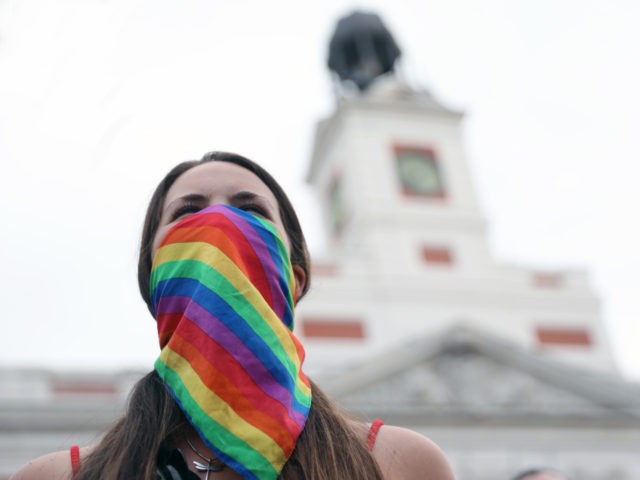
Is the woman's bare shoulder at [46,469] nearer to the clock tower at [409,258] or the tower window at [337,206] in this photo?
the clock tower at [409,258]

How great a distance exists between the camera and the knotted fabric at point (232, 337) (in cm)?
139

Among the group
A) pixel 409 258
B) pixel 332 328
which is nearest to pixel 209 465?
pixel 332 328

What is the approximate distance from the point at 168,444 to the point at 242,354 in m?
0.22

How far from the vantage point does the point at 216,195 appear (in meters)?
1.73

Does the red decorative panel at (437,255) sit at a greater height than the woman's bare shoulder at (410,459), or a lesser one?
lesser

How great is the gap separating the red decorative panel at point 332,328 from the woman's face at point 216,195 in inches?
623

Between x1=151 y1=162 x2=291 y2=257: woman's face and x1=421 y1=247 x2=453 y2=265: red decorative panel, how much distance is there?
1824 cm

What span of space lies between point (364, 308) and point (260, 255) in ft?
55.7

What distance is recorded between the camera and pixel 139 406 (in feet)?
5.06

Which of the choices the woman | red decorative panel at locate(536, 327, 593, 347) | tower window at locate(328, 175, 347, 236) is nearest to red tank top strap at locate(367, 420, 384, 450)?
the woman

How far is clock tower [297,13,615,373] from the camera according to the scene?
18297mm

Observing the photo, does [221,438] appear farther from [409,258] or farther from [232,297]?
[409,258]

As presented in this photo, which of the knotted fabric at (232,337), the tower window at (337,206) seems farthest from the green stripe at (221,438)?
the tower window at (337,206)

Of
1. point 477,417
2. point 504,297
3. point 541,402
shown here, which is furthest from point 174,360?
point 504,297
